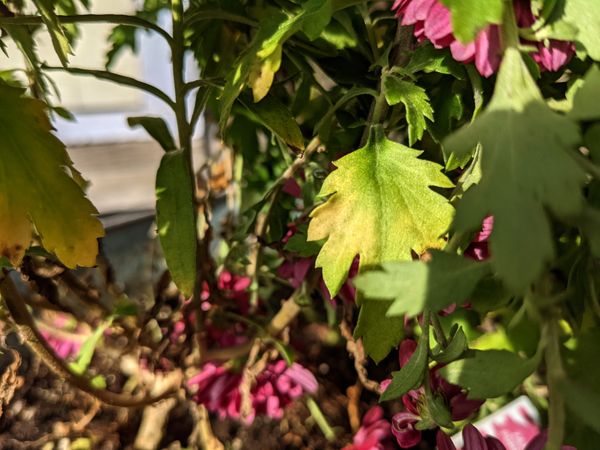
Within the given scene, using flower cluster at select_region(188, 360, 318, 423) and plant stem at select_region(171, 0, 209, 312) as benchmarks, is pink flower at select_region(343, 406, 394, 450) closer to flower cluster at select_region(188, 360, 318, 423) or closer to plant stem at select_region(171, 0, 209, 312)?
flower cluster at select_region(188, 360, 318, 423)

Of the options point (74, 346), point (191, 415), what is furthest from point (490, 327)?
point (74, 346)

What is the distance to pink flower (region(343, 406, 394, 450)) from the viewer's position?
2.03 feet

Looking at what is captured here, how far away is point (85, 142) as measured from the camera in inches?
54.5

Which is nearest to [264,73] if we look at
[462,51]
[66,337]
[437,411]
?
[462,51]

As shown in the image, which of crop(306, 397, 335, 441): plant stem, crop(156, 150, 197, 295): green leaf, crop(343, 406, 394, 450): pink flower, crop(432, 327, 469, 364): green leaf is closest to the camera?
crop(432, 327, 469, 364): green leaf

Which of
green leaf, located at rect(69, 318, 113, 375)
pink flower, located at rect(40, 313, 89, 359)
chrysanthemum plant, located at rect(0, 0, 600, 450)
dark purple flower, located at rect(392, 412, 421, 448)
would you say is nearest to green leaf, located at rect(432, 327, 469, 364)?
chrysanthemum plant, located at rect(0, 0, 600, 450)

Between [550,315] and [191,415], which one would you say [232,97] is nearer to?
[550,315]

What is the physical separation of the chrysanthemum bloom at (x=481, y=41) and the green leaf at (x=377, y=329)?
16cm

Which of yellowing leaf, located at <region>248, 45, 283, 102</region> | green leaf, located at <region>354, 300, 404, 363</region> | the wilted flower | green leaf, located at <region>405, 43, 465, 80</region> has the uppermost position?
yellowing leaf, located at <region>248, 45, 283, 102</region>

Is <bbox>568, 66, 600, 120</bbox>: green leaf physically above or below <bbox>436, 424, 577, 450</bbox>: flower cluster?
above

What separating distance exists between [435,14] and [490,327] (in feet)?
2.11

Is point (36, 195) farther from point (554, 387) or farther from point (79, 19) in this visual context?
point (554, 387)

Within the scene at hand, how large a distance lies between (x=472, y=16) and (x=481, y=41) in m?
0.04

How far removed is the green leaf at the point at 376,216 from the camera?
1.21 feet
